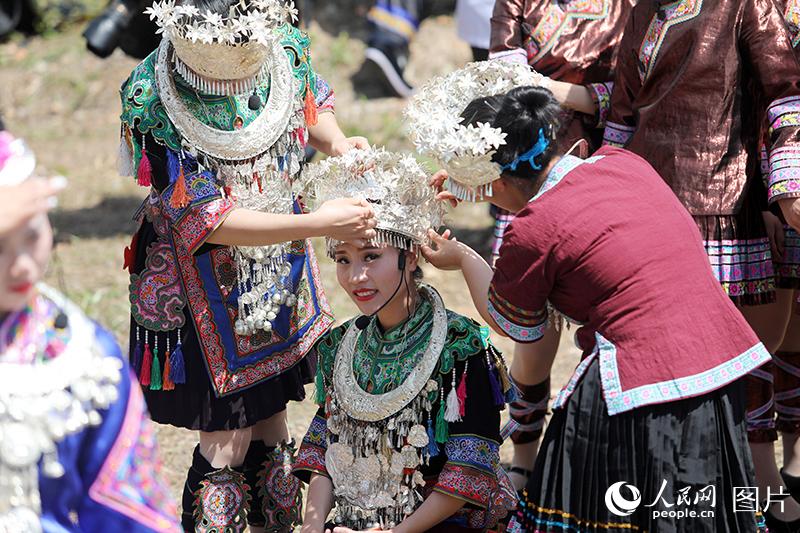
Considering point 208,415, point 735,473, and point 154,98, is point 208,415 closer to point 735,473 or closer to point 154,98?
point 154,98

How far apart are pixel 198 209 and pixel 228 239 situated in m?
0.12

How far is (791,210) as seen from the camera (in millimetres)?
3070

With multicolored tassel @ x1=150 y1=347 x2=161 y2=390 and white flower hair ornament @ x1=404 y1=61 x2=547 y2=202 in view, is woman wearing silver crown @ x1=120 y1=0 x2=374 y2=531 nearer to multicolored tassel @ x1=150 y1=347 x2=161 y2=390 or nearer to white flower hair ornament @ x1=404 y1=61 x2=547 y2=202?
multicolored tassel @ x1=150 y1=347 x2=161 y2=390

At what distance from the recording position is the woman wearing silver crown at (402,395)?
2.95 m

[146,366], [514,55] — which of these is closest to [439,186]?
[514,55]

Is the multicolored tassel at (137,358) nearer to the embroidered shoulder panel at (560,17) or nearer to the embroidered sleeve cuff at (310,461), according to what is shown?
the embroidered sleeve cuff at (310,461)

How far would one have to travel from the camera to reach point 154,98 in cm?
298

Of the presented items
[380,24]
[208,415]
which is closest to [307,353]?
[208,415]

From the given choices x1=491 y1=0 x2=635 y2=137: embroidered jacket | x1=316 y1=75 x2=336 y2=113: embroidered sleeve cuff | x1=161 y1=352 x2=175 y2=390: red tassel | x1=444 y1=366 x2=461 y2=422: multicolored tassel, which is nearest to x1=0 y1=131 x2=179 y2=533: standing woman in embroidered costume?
x1=444 y1=366 x2=461 y2=422: multicolored tassel

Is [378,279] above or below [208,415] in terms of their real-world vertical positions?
above

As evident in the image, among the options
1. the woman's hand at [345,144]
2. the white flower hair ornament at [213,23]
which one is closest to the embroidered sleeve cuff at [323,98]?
the woman's hand at [345,144]

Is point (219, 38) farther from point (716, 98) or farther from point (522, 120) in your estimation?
point (716, 98)

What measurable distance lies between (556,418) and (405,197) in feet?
2.49

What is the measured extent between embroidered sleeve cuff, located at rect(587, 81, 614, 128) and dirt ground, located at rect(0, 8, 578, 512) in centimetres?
169
